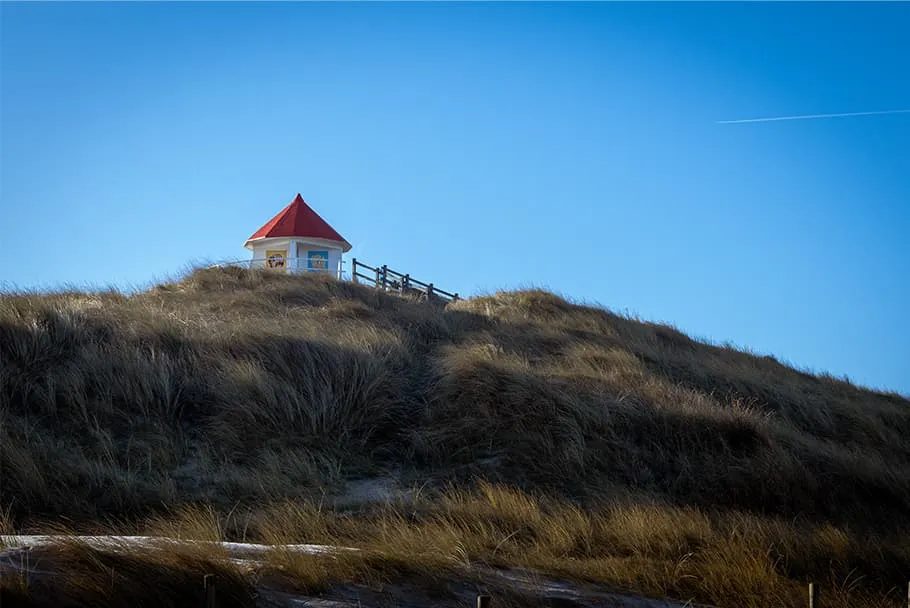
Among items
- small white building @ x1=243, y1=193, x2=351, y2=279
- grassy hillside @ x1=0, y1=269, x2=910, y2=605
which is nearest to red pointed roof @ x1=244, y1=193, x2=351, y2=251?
small white building @ x1=243, y1=193, x2=351, y2=279

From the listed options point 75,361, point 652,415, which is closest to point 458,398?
point 652,415

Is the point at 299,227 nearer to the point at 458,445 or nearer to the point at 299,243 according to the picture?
the point at 299,243

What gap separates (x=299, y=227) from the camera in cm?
3722

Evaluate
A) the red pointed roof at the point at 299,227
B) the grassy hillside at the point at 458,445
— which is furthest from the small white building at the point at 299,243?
the grassy hillside at the point at 458,445

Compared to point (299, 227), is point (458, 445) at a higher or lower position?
lower

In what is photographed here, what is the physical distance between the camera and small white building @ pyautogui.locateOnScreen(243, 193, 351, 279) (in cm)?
3684

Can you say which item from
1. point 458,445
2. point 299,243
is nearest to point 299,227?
point 299,243

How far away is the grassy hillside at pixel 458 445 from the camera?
9672 mm

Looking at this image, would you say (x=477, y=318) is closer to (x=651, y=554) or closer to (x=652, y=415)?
(x=652, y=415)

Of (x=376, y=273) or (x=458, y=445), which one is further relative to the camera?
(x=376, y=273)

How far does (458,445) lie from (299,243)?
80.8 feet

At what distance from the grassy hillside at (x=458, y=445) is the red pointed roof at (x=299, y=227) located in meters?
17.3

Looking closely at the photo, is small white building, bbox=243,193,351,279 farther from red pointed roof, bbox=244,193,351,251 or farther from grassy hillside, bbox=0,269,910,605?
grassy hillside, bbox=0,269,910,605

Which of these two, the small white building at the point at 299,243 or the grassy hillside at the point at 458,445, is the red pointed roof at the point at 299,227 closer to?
the small white building at the point at 299,243
